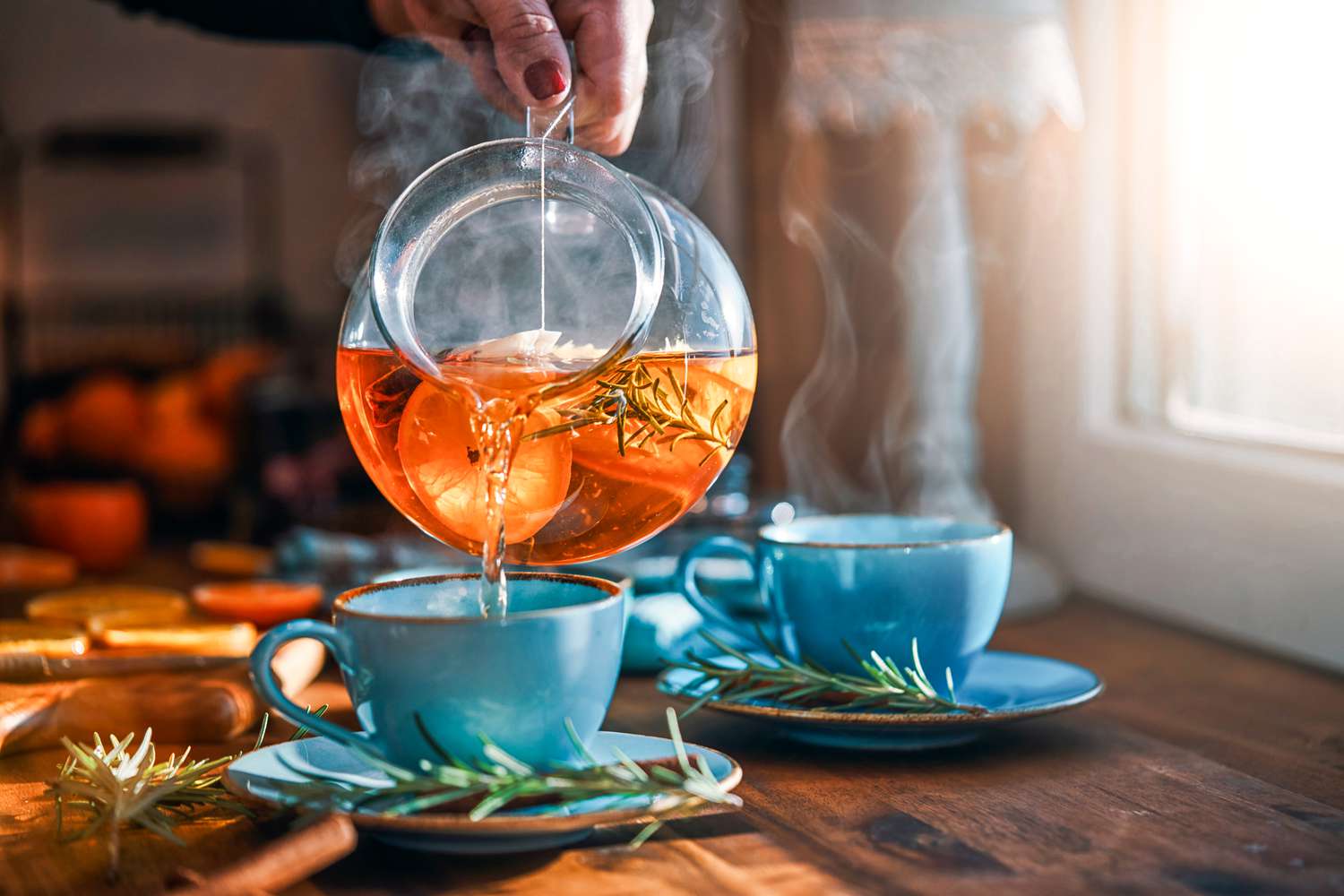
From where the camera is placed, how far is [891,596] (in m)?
0.75

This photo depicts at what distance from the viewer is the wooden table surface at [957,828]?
0.57 m

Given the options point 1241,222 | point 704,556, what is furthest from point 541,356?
point 1241,222

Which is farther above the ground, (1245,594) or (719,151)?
(719,151)

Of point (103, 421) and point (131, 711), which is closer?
point (131, 711)

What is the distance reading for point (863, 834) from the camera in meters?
0.63

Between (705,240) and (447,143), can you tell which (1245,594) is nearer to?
(705,240)

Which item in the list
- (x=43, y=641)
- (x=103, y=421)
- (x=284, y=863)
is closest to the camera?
(x=284, y=863)

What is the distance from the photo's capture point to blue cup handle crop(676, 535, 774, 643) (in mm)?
829

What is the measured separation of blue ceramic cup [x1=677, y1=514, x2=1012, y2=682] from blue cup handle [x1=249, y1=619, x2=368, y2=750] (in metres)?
0.26

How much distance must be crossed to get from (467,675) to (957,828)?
224 millimetres

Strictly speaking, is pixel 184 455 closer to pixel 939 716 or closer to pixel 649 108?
pixel 649 108

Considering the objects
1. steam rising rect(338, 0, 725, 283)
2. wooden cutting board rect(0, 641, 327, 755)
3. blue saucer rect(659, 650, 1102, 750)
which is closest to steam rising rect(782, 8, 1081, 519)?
steam rising rect(338, 0, 725, 283)

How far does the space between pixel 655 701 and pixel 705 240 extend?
0.30m

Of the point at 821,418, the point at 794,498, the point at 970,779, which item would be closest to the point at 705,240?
the point at 970,779
